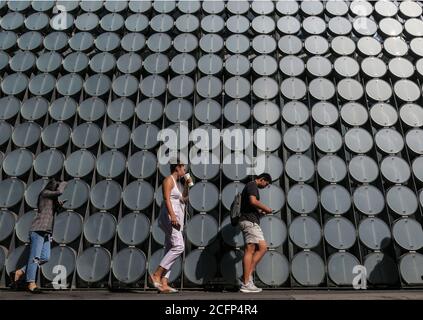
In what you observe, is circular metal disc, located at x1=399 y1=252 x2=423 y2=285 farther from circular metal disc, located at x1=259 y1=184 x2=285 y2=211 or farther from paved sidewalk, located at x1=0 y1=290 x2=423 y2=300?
circular metal disc, located at x1=259 y1=184 x2=285 y2=211

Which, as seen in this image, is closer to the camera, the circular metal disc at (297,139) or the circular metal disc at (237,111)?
the circular metal disc at (297,139)

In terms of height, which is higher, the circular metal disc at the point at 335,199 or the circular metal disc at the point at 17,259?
the circular metal disc at the point at 335,199

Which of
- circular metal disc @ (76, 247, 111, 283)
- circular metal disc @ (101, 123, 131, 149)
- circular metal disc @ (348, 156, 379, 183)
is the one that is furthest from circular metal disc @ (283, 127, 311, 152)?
circular metal disc @ (76, 247, 111, 283)

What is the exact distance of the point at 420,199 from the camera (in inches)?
406

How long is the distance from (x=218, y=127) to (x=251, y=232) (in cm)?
431

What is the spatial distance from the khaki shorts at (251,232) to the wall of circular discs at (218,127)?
1.74 metres

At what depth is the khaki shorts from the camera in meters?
8.14

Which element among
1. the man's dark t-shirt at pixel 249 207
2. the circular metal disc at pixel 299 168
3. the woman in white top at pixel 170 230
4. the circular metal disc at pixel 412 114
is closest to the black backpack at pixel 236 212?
the man's dark t-shirt at pixel 249 207

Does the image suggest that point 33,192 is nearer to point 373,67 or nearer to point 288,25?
point 288,25

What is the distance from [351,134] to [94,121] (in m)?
7.61

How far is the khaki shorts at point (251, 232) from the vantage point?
814cm

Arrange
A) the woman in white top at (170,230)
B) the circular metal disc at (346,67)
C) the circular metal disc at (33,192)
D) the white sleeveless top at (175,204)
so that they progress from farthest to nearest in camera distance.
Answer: the circular metal disc at (346,67)
the circular metal disc at (33,192)
the white sleeveless top at (175,204)
the woman in white top at (170,230)

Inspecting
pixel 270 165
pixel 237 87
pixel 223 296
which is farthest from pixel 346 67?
pixel 223 296

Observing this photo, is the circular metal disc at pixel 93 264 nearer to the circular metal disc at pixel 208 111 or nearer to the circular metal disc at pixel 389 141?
the circular metal disc at pixel 208 111
